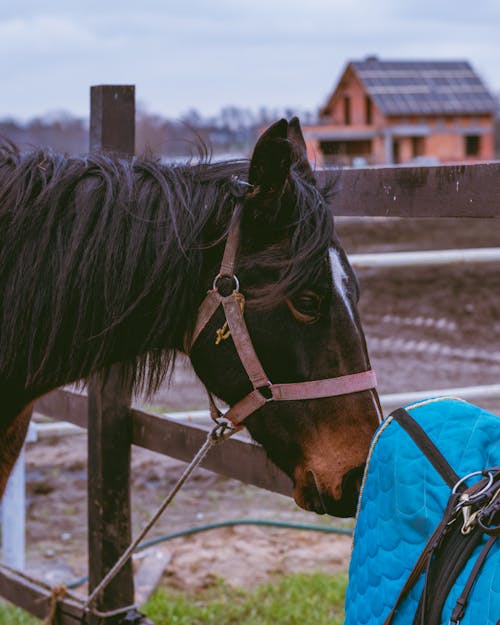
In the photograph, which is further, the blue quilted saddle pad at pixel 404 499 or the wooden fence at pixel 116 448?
the wooden fence at pixel 116 448

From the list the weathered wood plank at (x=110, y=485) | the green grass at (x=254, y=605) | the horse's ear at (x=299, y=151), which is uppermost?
the horse's ear at (x=299, y=151)

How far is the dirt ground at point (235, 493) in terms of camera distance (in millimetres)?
3793

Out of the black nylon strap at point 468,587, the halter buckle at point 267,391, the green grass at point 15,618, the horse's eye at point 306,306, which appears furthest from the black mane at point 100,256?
the green grass at point 15,618

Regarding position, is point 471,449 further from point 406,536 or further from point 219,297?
point 219,297

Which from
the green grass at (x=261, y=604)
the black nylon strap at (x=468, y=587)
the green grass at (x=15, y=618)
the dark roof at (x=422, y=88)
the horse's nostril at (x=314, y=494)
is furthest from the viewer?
the dark roof at (x=422, y=88)

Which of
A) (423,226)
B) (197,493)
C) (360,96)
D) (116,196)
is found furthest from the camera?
(360,96)

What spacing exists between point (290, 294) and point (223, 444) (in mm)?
833

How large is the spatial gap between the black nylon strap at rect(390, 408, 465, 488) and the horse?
344 mm

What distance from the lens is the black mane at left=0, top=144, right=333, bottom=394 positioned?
5.92 ft

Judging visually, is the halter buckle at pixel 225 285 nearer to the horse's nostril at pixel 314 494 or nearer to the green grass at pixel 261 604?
the horse's nostril at pixel 314 494

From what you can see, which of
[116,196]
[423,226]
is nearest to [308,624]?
[116,196]

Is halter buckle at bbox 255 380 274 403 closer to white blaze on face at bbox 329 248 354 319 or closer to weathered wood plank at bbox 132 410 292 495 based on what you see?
white blaze on face at bbox 329 248 354 319

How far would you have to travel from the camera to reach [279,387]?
177cm

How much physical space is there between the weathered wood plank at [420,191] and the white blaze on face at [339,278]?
239 mm
